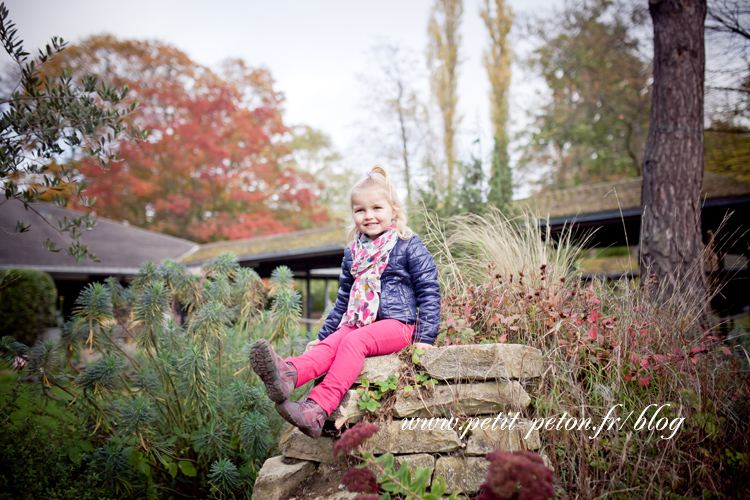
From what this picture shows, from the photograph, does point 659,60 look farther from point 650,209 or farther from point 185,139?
point 185,139

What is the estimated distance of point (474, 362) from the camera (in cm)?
204

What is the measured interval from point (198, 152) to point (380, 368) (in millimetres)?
13882

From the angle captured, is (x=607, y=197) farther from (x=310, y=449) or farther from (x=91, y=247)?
(x=91, y=247)

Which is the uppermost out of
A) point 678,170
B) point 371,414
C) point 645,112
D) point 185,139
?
point 185,139

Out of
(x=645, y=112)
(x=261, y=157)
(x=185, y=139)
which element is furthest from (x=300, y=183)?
(x=645, y=112)

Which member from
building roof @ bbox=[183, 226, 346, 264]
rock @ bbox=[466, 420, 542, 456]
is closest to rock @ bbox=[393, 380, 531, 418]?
rock @ bbox=[466, 420, 542, 456]

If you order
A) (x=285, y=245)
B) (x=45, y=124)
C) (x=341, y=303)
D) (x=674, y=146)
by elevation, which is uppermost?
(x=45, y=124)

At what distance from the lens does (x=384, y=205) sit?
2.45 m

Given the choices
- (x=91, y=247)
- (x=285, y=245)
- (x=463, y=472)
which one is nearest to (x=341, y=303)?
(x=463, y=472)

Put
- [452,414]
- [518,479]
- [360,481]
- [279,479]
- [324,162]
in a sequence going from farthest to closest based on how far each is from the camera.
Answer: [324,162]
[452,414]
[279,479]
[360,481]
[518,479]

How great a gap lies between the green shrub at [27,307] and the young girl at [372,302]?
26.4 feet

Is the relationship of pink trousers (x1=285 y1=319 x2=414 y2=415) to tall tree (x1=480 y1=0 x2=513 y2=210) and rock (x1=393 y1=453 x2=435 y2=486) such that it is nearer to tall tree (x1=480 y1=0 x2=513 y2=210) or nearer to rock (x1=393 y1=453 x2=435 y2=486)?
rock (x1=393 y1=453 x2=435 y2=486)

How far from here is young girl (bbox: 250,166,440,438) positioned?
197 cm

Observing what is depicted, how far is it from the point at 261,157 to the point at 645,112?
1270 cm
